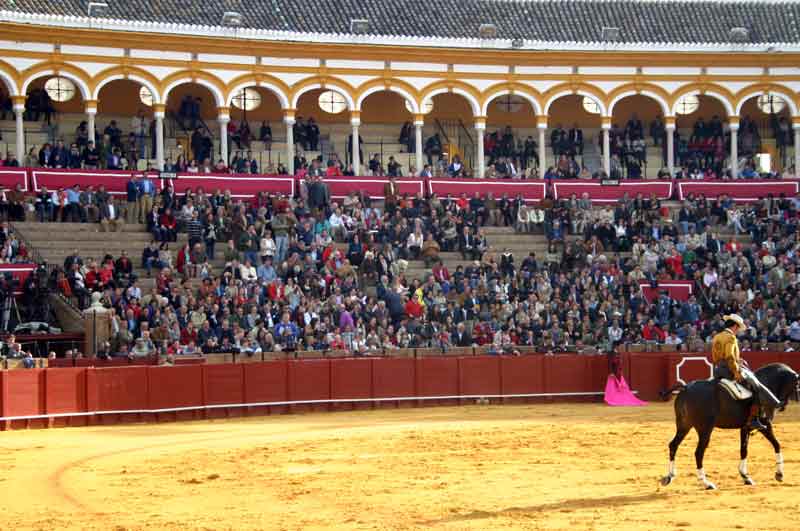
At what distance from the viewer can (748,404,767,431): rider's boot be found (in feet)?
51.8

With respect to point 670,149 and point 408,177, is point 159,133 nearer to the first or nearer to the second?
point 408,177

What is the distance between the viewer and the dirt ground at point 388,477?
14359 millimetres

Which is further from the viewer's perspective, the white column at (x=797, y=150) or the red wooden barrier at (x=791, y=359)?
the white column at (x=797, y=150)

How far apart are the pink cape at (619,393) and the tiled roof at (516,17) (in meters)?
14.2

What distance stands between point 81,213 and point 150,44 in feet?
Answer: 22.2

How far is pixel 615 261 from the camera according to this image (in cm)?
3400

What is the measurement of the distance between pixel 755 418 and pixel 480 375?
46.0 ft

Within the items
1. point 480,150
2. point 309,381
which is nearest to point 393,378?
point 309,381

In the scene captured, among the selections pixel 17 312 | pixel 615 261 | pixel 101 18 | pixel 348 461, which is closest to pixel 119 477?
pixel 348 461

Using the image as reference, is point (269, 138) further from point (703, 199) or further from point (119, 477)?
point (119, 477)

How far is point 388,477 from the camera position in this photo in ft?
57.7

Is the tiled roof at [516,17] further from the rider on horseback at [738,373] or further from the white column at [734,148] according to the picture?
the rider on horseback at [738,373]

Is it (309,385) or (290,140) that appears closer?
(309,385)

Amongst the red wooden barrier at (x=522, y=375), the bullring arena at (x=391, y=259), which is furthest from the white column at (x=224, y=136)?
the red wooden barrier at (x=522, y=375)
